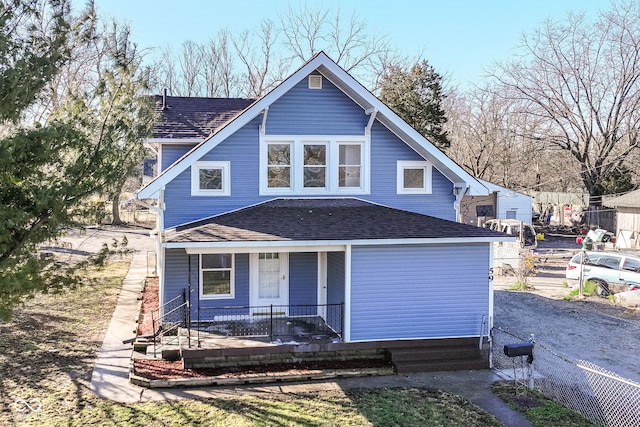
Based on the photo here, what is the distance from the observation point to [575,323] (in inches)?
646

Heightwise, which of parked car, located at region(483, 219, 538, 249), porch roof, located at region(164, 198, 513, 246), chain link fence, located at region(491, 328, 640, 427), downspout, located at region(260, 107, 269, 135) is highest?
downspout, located at region(260, 107, 269, 135)

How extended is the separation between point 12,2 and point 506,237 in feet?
35.1

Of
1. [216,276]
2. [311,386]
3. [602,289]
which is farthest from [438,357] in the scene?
[602,289]

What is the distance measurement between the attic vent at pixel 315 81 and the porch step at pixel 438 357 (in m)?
6.88

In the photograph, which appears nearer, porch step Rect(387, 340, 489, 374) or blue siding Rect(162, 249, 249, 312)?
porch step Rect(387, 340, 489, 374)

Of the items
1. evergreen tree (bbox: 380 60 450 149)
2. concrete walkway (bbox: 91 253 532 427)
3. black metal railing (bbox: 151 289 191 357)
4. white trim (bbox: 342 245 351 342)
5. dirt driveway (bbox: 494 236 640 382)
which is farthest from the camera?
evergreen tree (bbox: 380 60 450 149)

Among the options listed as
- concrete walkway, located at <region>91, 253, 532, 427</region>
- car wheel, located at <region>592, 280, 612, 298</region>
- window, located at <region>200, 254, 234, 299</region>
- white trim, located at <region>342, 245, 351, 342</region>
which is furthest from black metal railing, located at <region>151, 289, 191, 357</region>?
car wheel, located at <region>592, 280, 612, 298</region>

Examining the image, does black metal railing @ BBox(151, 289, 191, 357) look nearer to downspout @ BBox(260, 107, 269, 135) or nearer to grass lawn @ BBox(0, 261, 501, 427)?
grass lawn @ BBox(0, 261, 501, 427)

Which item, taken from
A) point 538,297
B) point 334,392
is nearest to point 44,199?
point 334,392

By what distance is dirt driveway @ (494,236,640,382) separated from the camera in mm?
13211

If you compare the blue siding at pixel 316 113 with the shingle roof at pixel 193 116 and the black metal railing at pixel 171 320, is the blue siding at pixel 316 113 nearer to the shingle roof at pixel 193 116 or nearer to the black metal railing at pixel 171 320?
the shingle roof at pixel 193 116

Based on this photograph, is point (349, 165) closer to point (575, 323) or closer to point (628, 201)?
point (575, 323)

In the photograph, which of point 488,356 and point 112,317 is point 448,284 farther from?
point 112,317

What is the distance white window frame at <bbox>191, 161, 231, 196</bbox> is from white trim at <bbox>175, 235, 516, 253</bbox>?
225 cm
